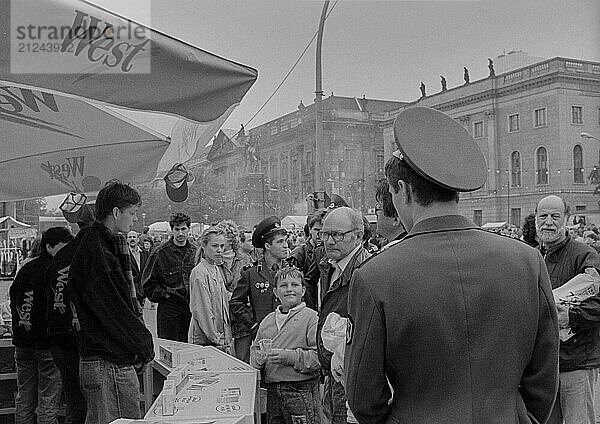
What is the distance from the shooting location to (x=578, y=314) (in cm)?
396

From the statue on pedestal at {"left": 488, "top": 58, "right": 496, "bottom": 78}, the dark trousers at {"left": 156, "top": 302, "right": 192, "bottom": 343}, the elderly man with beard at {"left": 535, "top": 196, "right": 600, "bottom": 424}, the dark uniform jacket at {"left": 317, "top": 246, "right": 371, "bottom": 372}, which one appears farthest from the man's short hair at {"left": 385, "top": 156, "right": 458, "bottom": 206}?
Answer: the statue on pedestal at {"left": 488, "top": 58, "right": 496, "bottom": 78}

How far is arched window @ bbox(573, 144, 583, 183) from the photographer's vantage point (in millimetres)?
34469

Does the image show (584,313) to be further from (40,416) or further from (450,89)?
(450,89)

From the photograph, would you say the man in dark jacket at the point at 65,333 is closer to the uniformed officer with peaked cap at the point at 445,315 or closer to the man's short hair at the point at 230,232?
the man's short hair at the point at 230,232

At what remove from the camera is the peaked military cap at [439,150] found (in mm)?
1991

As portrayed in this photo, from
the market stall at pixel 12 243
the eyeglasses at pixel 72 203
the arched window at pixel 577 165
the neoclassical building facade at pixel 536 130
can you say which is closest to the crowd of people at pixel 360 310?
the eyeglasses at pixel 72 203

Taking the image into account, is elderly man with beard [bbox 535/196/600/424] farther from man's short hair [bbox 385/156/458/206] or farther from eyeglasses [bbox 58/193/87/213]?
eyeglasses [bbox 58/193/87/213]

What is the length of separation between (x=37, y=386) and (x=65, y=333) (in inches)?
30.7

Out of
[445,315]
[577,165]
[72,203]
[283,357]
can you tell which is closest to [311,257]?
[283,357]

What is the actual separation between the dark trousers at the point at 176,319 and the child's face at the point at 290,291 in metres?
2.44

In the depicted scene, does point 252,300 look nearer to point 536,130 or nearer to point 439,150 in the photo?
point 439,150

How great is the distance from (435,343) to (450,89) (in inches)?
1168

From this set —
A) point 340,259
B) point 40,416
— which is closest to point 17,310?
point 40,416

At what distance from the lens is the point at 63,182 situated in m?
4.64
